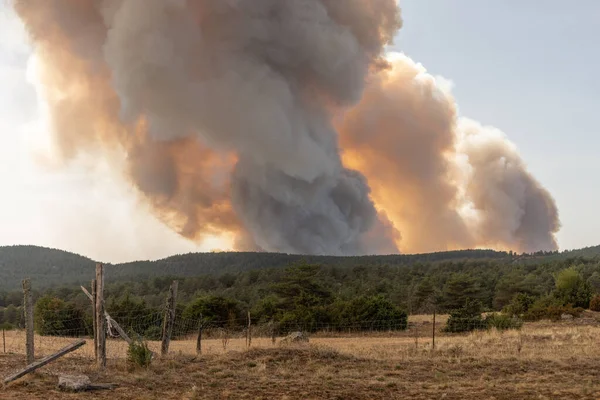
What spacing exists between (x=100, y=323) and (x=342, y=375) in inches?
276

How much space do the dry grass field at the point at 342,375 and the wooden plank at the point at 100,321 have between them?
Result: 403 mm

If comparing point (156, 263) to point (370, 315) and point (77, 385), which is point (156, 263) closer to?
point (370, 315)

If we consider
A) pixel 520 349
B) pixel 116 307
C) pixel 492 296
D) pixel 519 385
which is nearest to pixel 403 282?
pixel 492 296

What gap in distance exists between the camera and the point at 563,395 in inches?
466

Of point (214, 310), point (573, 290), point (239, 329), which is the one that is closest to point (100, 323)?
point (239, 329)

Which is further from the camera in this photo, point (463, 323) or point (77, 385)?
point (463, 323)

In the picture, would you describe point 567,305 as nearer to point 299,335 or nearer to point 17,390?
point 299,335

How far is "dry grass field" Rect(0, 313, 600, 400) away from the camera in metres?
12.1

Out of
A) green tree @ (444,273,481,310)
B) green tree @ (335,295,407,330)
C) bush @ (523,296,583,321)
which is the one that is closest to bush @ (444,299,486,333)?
green tree @ (335,295,407,330)

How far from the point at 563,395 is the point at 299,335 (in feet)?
51.3

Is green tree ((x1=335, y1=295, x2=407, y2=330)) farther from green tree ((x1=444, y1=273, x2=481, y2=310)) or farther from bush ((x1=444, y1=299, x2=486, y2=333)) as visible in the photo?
green tree ((x1=444, y1=273, x2=481, y2=310))

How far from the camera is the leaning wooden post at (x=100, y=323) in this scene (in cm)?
1545

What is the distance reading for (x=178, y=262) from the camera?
165625 millimetres

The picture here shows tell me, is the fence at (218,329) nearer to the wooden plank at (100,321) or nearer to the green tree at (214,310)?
the green tree at (214,310)
